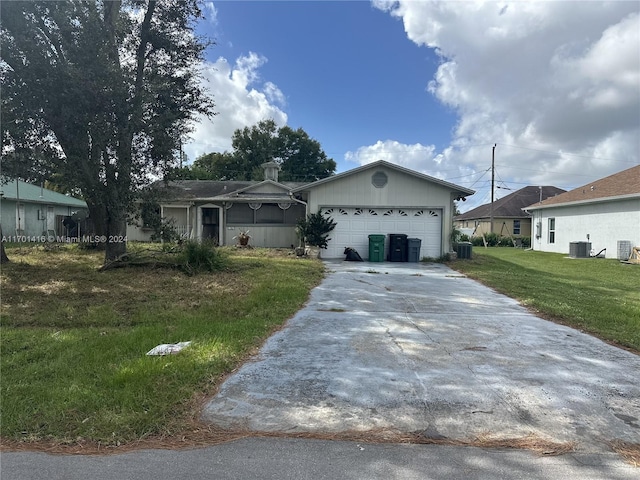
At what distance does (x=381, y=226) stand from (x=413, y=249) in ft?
4.94

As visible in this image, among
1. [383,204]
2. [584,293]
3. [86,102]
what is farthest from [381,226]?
[86,102]

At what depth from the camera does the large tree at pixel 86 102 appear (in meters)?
8.30

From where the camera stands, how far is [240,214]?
19.6 metres

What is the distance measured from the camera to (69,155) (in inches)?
350

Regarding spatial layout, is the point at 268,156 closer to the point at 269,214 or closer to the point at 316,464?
the point at 269,214

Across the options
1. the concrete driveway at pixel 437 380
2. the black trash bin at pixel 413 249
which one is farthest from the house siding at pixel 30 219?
the concrete driveway at pixel 437 380

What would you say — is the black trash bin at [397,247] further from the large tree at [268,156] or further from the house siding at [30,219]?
the large tree at [268,156]

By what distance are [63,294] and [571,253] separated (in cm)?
2058

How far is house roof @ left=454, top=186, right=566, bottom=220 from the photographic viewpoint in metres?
35.6

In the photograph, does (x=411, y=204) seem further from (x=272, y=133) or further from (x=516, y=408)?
(x=272, y=133)

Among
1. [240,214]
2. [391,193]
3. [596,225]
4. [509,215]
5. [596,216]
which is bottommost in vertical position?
[596,225]

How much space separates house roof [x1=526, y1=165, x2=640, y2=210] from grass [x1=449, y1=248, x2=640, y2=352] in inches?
154

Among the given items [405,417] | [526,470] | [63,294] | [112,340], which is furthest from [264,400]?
[63,294]

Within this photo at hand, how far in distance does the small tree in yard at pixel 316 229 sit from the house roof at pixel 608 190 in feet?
43.2
